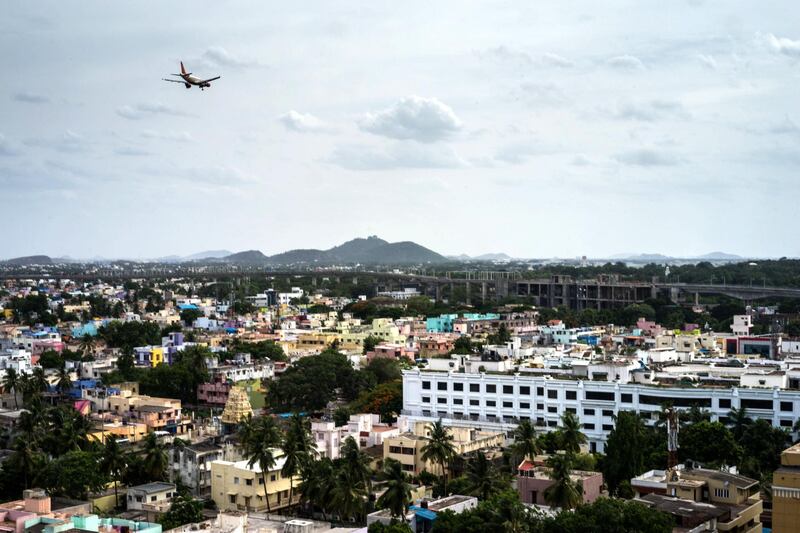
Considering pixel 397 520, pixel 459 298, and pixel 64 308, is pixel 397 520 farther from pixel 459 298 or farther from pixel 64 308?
pixel 459 298

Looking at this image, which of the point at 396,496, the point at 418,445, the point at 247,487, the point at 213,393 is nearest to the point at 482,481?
the point at 396,496

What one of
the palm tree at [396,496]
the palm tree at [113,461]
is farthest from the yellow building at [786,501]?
the palm tree at [113,461]

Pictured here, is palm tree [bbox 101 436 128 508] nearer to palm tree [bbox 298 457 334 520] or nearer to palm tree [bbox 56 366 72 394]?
palm tree [bbox 298 457 334 520]

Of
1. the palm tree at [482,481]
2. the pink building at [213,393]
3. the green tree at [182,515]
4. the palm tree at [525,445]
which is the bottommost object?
the pink building at [213,393]

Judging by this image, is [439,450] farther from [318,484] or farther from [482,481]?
[318,484]

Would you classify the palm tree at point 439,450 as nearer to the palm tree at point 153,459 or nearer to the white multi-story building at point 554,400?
the palm tree at point 153,459

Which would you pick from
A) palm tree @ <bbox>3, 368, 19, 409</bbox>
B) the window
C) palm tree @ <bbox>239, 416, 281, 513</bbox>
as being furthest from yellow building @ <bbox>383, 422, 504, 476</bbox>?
palm tree @ <bbox>3, 368, 19, 409</bbox>
